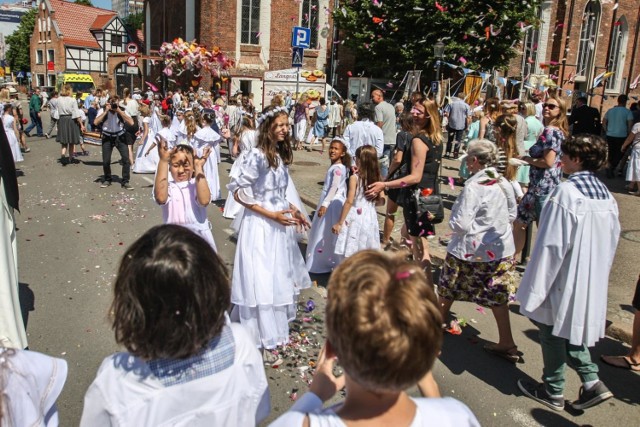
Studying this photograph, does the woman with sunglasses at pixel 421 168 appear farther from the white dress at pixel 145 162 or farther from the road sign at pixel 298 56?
the white dress at pixel 145 162

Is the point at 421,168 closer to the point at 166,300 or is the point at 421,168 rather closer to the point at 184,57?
the point at 166,300

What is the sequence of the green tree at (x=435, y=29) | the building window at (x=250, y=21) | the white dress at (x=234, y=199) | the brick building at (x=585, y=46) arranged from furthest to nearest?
the brick building at (x=585, y=46) < the building window at (x=250, y=21) < the green tree at (x=435, y=29) < the white dress at (x=234, y=199)

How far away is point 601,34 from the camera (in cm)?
3606

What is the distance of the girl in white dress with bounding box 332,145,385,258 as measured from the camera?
5.72 meters

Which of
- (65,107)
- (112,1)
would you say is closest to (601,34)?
(65,107)

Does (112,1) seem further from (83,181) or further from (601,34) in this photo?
(83,181)

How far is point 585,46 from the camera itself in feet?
118

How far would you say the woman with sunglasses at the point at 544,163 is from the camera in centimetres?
604

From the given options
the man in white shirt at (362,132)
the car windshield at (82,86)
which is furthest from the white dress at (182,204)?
the car windshield at (82,86)

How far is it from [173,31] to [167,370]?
3583 centimetres

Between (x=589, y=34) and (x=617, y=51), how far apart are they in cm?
461

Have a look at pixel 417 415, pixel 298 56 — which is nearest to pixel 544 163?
pixel 417 415

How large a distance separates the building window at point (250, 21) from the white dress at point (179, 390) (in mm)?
31092

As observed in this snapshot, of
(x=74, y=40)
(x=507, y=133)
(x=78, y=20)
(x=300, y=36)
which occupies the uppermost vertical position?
(x=78, y=20)
